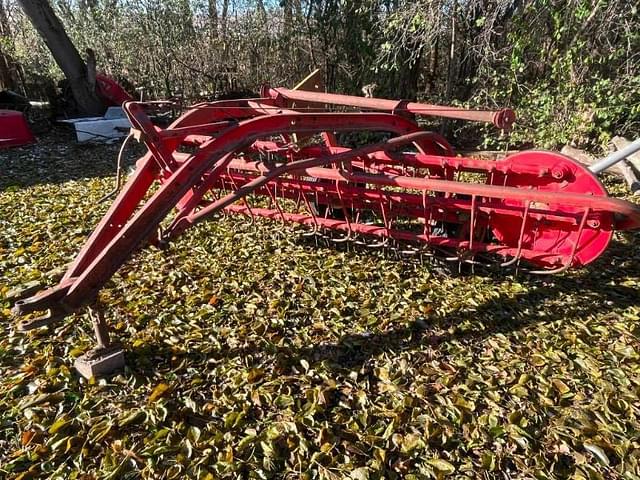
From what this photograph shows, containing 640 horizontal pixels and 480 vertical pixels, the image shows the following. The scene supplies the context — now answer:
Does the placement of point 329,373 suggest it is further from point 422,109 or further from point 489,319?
point 422,109

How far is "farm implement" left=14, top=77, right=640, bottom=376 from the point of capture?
2.30m

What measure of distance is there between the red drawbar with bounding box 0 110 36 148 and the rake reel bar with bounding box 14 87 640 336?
6635 mm

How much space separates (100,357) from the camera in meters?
2.59

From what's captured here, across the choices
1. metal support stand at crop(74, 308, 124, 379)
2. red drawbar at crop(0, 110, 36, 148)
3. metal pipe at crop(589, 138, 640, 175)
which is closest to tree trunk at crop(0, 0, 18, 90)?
red drawbar at crop(0, 110, 36, 148)

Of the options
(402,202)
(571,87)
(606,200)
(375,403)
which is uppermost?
(571,87)

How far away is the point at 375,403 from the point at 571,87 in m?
6.81

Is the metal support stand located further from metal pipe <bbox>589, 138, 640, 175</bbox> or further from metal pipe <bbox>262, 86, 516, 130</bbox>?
metal pipe <bbox>589, 138, 640, 175</bbox>

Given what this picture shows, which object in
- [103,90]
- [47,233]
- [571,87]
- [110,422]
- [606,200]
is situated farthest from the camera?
[103,90]

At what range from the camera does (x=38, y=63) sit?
39.1ft

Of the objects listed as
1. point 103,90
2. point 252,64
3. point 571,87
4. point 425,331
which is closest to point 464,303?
point 425,331

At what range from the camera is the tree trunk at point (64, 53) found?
31.6 ft

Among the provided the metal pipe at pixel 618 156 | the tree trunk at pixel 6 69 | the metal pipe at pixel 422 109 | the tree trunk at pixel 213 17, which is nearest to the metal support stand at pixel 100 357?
the metal pipe at pixel 422 109

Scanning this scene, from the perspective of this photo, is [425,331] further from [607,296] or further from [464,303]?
[607,296]

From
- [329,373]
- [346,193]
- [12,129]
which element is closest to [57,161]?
[12,129]
